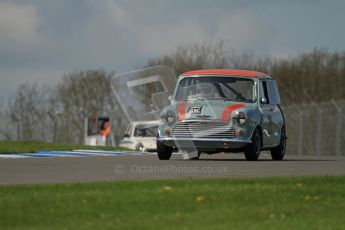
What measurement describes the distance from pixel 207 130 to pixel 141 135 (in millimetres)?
29551

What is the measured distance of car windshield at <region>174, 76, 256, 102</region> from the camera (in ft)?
71.8

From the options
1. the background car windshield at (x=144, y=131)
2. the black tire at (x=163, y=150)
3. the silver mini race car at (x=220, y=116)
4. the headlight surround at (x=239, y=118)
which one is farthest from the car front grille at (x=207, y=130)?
the background car windshield at (x=144, y=131)

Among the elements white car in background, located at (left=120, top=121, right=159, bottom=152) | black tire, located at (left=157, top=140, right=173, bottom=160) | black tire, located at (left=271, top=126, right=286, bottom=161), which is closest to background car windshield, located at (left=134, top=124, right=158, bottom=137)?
white car in background, located at (left=120, top=121, right=159, bottom=152)

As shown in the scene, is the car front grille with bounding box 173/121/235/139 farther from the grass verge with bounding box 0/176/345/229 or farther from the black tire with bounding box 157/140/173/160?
the grass verge with bounding box 0/176/345/229

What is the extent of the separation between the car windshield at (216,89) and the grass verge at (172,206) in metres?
9.59

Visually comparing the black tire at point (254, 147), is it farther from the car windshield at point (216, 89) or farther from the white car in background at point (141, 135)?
the white car in background at point (141, 135)

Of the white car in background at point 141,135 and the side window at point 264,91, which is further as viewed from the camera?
the white car in background at point 141,135

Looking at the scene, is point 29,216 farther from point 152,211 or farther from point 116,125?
point 116,125

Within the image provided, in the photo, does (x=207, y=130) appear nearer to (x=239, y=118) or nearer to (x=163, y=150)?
→ (x=239, y=118)

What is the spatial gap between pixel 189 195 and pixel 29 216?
2.12 metres

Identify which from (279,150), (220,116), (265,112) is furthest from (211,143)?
(279,150)

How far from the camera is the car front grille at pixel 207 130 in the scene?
20734 millimetres

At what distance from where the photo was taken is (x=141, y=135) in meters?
50.2

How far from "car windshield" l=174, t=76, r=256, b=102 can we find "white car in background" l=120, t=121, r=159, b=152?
2693 centimetres
